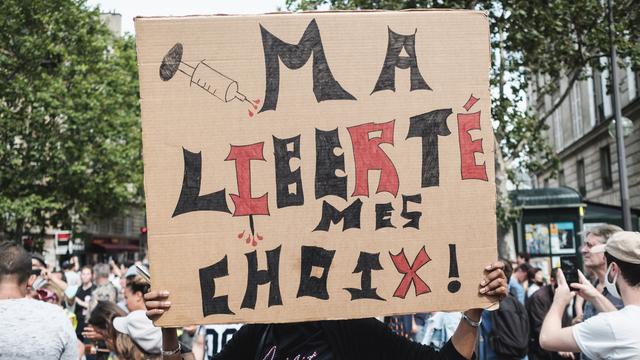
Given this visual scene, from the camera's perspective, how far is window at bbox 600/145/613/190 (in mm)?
30469

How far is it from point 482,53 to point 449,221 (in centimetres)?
62

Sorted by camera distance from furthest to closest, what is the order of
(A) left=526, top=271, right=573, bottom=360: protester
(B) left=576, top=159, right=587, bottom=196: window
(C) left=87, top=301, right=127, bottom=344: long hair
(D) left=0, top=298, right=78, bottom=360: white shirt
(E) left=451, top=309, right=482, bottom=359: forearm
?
1. (B) left=576, top=159, right=587, bottom=196: window
2. (A) left=526, top=271, right=573, bottom=360: protester
3. (C) left=87, top=301, right=127, bottom=344: long hair
4. (D) left=0, top=298, right=78, bottom=360: white shirt
5. (E) left=451, top=309, right=482, bottom=359: forearm

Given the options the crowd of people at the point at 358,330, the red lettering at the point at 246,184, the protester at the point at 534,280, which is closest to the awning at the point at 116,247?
the protester at the point at 534,280

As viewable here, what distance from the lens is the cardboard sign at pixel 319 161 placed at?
2576mm

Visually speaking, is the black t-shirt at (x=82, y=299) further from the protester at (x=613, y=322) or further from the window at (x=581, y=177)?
the window at (x=581, y=177)

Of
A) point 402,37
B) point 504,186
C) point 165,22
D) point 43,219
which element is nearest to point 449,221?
point 402,37

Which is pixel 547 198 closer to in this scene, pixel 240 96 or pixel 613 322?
pixel 613 322

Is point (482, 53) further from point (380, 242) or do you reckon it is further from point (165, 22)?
point (165, 22)

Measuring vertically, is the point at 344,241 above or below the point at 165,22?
below

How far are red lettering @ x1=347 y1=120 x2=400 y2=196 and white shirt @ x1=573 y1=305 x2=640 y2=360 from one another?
1.28 metres

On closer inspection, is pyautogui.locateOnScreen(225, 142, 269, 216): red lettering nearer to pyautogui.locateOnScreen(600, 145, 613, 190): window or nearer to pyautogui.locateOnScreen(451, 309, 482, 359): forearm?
pyautogui.locateOnScreen(451, 309, 482, 359): forearm

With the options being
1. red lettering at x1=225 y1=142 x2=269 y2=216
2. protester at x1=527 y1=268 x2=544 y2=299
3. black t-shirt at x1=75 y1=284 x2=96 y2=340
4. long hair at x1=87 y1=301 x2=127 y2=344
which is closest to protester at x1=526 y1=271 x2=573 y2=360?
protester at x1=527 y1=268 x2=544 y2=299

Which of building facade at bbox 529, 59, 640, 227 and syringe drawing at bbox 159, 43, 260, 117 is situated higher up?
building facade at bbox 529, 59, 640, 227

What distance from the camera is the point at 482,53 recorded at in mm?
2650
